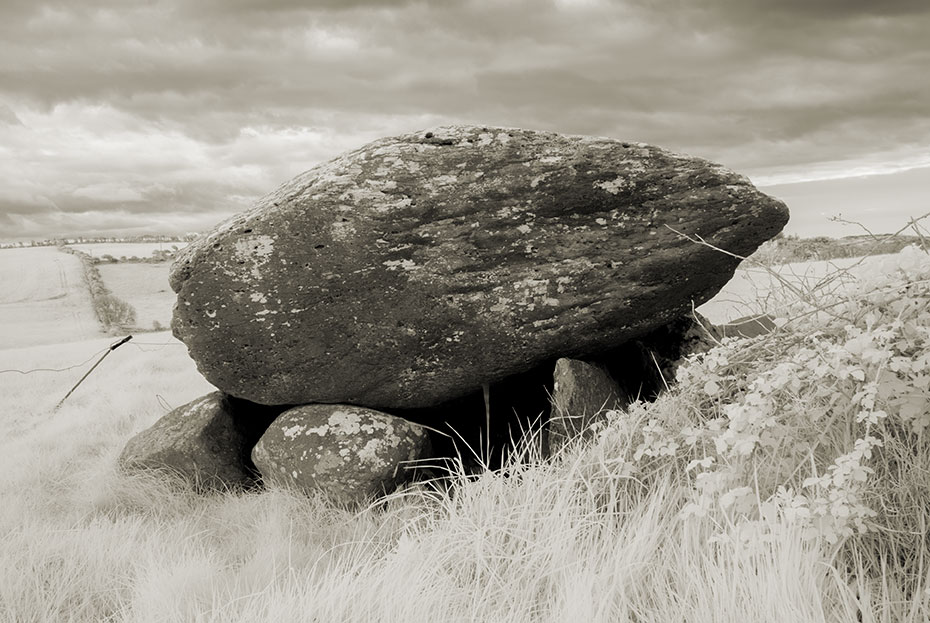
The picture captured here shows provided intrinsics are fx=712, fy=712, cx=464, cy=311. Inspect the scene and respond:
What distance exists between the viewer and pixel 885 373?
3.43 metres

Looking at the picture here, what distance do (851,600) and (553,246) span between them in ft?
11.6

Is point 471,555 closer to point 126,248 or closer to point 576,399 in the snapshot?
point 576,399

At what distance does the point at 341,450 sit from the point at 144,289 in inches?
1384

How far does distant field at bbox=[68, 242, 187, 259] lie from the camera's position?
50.1m

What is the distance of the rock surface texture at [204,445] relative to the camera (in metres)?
6.77

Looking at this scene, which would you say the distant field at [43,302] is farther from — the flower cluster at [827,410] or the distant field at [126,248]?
the flower cluster at [827,410]

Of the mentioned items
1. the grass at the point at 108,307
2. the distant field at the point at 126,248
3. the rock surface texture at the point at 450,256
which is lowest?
the grass at the point at 108,307

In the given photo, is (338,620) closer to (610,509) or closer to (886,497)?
(610,509)

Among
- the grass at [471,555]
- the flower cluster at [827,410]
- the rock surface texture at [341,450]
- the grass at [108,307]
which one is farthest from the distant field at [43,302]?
the flower cluster at [827,410]

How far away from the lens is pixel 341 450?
601 centimetres

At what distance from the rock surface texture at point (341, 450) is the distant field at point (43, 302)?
23693mm

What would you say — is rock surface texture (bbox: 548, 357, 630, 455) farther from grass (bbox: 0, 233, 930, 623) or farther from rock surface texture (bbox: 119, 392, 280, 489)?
rock surface texture (bbox: 119, 392, 280, 489)

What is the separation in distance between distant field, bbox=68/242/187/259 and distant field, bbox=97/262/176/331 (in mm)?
4434

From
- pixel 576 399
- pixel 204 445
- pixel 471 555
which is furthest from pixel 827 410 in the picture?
pixel 204 445
